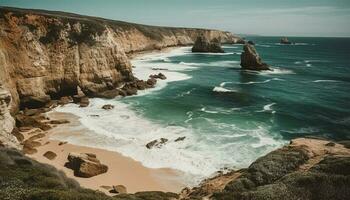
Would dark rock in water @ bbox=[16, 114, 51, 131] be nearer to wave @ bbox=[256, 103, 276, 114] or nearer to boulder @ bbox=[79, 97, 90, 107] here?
boulder @ bbox=[79, 97, 90, 107]

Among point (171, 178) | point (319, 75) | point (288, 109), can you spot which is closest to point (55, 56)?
point (171, 178)

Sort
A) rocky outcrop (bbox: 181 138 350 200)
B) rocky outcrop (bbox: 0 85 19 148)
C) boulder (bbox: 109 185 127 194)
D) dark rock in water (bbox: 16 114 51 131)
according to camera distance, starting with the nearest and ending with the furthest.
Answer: rocky outcrop (bbox: 181 138 350 200)
boulder (bbox: 109 185 127 194)
rocky outcrop (bbox: 0 85 19 148)
dark rock in water (bbox: 16 114 51 131)

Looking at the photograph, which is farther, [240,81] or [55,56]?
[240,81]

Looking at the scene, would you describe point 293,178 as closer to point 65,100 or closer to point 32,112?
point 32,112

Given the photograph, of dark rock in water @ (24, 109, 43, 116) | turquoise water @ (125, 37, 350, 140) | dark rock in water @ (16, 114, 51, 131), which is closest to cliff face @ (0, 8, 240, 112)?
dark rock in water @ (24, 109, 43, 116)

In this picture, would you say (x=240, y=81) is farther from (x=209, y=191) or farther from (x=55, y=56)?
(x=209, y=191)
